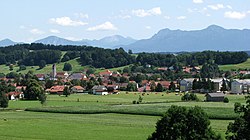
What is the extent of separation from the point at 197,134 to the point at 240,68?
159m

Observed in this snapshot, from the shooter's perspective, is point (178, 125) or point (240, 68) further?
point (240, 68)

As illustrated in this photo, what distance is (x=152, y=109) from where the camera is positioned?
76.2m

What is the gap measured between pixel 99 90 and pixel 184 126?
101 meters

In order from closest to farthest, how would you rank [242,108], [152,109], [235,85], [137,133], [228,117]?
[242,108]
[137,133]
[228,117]
[152,109]
[235,85]

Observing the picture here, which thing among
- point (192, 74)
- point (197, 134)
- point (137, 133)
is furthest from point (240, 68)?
point (197, 134)

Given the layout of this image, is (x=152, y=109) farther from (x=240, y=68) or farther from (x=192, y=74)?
(x=240, y=68)

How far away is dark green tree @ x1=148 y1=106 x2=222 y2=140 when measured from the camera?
34.2m

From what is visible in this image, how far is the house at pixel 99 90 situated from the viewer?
436 ft

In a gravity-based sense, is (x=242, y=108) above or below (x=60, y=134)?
above

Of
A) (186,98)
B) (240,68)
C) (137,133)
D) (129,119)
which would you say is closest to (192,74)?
(240,68)

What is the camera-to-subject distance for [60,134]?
4850 centimetres

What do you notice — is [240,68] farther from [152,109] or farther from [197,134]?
[197,134]

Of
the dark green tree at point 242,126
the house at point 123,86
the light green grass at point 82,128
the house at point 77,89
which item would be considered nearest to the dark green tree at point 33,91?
the house at point 77,89

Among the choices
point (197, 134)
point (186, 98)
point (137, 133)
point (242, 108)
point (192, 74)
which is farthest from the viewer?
point (192, 74)
